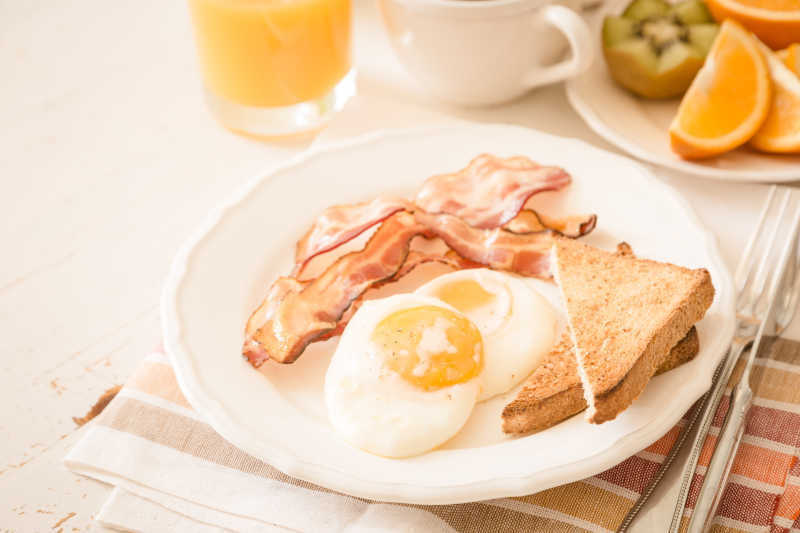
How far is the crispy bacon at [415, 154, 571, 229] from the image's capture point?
2.01 m

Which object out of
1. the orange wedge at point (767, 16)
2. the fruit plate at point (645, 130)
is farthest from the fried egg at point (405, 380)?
the orange wedge at point (767, 16)

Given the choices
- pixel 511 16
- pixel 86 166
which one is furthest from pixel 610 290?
pixel 86 166

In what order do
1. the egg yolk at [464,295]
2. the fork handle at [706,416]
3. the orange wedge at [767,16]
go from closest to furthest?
1. the fork handle at [706,416]
2. the egg yolk at [464,295]
3. the orange wedge at [767,16]

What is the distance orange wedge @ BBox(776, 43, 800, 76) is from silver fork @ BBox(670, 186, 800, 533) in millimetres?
409

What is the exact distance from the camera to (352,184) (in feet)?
7.11

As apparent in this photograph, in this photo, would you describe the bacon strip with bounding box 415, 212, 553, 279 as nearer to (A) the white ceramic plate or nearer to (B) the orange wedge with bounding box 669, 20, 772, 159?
(A) the white ceramic plate

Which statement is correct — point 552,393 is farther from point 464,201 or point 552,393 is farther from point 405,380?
point 464,201

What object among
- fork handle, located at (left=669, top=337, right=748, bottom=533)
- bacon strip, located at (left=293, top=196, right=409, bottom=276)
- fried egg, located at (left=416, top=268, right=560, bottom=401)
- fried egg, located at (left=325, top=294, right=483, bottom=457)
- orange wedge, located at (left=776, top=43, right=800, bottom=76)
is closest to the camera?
fork handle, located at (left=669, top=337, right=748, bottom=533)

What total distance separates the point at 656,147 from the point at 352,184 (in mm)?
839

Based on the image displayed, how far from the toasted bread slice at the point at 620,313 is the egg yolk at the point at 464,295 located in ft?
0.54

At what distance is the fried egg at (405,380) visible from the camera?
1501mm

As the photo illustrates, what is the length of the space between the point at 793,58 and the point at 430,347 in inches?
55.9

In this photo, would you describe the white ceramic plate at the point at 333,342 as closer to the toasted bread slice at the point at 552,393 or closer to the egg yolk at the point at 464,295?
the toasted bread slice at the point at 552,393

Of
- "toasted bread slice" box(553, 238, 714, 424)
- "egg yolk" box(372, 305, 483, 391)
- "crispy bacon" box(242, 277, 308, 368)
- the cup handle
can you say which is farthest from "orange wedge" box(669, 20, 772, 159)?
"crispy bacon" box(242, 277, 308, 368)
